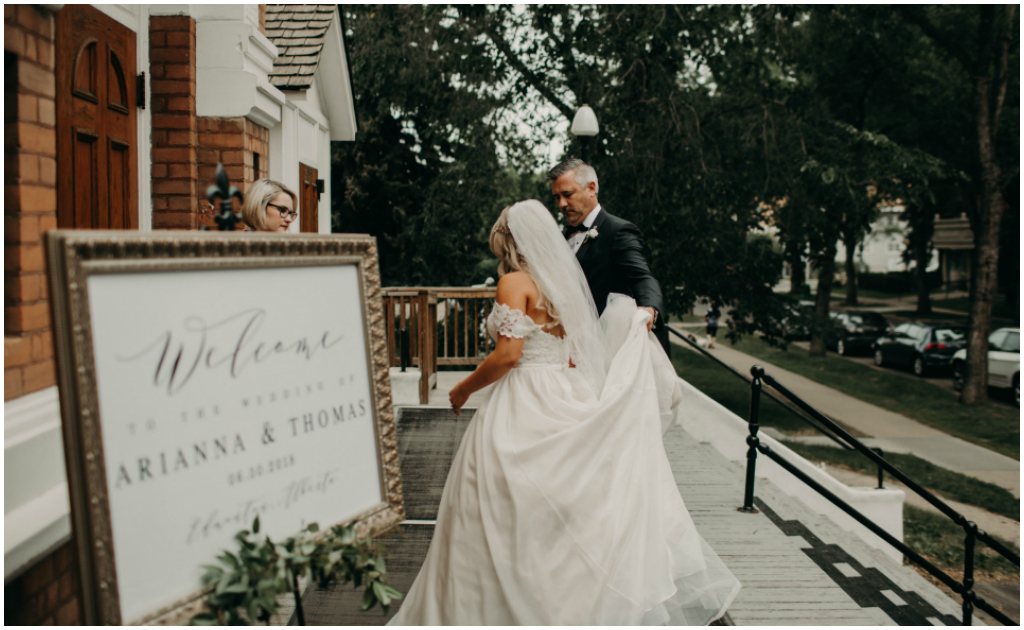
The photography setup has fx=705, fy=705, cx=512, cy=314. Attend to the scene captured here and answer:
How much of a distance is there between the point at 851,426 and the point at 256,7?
13.5m

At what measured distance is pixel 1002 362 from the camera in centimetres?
1684

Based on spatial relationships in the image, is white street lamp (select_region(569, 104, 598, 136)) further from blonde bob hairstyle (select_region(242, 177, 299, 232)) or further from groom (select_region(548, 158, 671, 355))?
blonde bob hairstyle (select_region(242, 177, 299, 232))

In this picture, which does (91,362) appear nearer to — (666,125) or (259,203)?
(259,203)

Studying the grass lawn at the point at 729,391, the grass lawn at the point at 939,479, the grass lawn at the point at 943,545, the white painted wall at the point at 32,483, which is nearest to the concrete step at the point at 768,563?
the white painted wall at the point at 32,483

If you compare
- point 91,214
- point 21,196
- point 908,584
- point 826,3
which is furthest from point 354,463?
point 826,3

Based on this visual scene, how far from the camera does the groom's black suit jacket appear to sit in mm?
4164

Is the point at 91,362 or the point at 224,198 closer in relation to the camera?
the point at 91,362

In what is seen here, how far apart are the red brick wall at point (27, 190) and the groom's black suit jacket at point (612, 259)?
2731 millimetres

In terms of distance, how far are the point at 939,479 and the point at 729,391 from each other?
7354 millimetres

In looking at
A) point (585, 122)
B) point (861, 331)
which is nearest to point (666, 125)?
point (585, 122)

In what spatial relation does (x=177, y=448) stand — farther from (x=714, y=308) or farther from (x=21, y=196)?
(x=714, y=308)

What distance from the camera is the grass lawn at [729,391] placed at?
14.9 metres

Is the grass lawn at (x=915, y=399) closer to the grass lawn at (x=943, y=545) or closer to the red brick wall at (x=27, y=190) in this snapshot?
the grass lawn at (x=943, y=545)

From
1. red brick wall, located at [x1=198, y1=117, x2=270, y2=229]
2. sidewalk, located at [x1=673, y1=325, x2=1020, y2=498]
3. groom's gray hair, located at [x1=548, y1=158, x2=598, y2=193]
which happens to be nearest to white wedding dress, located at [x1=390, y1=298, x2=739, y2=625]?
groom's gray hair, located at [x1=548, y1=158, x2=598, y2=193]
